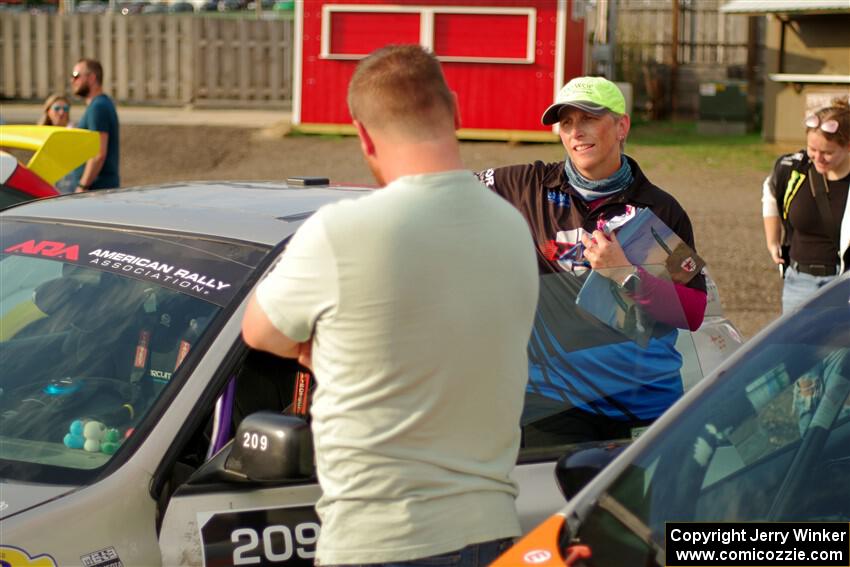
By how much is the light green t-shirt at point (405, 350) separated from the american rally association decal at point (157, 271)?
35.2 inches

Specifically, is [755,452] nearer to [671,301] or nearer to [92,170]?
[671,301]

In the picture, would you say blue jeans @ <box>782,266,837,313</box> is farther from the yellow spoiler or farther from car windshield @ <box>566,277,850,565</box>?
the yellow spoiler

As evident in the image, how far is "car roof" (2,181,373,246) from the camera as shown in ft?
10.7

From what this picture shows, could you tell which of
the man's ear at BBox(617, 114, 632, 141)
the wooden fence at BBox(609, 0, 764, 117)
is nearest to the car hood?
the man's ear at BBox(617, 114, 632, 141)

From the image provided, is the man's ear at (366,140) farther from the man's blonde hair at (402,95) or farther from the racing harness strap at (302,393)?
the racing harness strap at (302,393)

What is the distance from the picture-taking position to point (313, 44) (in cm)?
1917

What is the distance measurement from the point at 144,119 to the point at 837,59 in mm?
11714

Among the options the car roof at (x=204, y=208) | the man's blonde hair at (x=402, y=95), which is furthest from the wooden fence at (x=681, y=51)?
the man's blonde hair at (x=402, y=95)

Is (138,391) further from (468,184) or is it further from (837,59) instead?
(837,59)

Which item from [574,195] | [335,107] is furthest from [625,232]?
[335,107]

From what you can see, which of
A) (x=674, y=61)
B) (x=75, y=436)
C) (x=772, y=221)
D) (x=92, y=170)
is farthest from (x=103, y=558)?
(x=674, y=61)

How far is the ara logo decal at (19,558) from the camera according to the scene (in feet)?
8.32

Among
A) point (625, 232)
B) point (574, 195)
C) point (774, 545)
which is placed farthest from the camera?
point (574, 195)

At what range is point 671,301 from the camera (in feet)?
11.1
